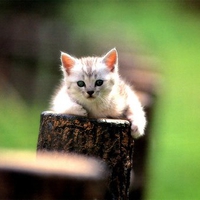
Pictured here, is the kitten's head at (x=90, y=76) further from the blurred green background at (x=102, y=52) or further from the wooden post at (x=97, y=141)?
the blurred green background at (x=102, y=52)

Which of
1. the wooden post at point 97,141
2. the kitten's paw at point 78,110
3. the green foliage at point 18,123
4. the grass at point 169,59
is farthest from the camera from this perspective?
the grass at point 169,59

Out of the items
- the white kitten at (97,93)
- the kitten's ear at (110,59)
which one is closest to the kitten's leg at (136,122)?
the white kitten at (97,93)

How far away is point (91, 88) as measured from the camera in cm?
407

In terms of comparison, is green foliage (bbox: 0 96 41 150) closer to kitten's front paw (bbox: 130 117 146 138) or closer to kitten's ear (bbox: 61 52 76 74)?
kitten's ear (bbox: 61 52 76 74)

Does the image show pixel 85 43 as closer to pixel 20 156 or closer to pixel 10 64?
pixel 10 64

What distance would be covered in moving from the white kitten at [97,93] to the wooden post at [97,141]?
0.58 meters

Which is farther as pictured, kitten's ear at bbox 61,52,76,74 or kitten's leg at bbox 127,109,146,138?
kitten's ear at bbox 61,52,76,74

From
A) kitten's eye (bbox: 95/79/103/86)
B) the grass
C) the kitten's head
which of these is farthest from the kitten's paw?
the grass

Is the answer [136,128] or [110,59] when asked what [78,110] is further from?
[110,59]

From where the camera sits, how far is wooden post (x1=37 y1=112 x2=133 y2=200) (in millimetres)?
3049

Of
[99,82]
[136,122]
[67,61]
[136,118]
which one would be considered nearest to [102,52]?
[67,61]

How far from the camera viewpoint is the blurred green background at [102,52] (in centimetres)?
758

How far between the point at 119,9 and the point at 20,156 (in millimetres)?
10263

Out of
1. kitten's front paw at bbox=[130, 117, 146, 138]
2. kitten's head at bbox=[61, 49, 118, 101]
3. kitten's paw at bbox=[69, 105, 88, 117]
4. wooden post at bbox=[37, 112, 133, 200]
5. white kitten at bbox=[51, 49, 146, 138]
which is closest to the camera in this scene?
wooden post at bbox=[37, 112, 133, 200]
